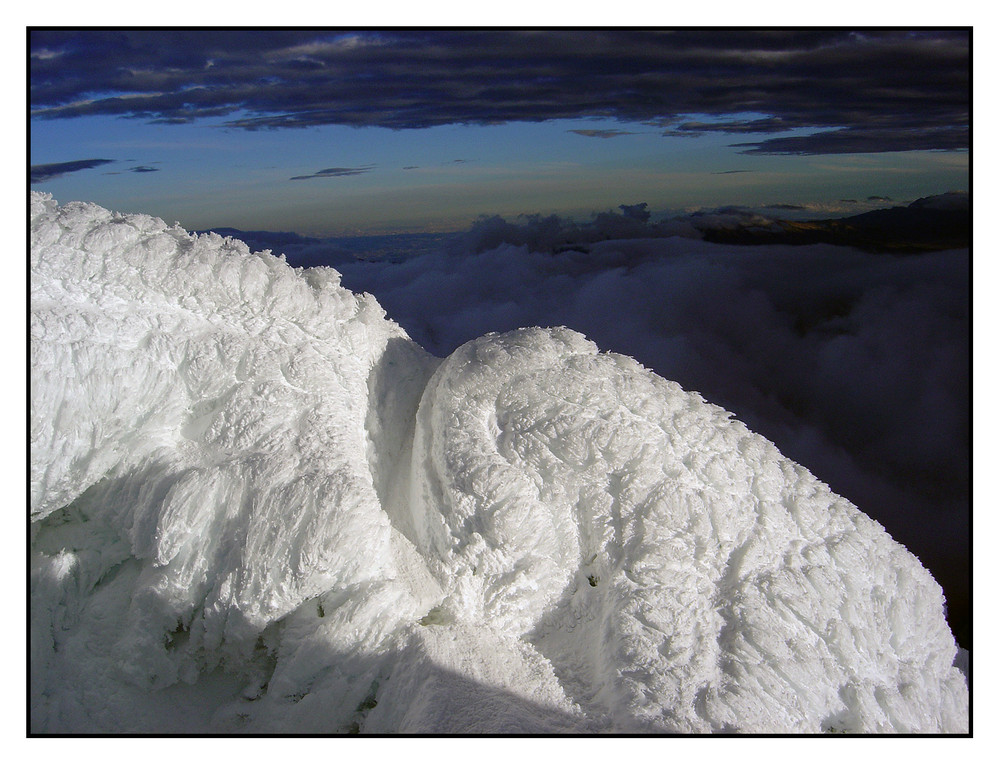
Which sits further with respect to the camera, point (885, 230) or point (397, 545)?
point (885, 230)

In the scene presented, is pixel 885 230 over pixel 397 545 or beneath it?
over

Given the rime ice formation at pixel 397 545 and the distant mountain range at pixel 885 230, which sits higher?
the distant mountain range at pixel 885 230

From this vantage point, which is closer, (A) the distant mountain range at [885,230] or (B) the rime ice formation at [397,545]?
(B) the rime ice formation at [397,545]

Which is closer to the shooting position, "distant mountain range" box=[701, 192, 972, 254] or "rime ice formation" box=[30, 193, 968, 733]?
"rime ice formation" box=[30, 193, 968, 733]

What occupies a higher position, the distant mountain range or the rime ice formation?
the distant mountain range
